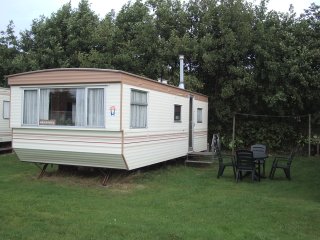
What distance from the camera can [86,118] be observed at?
10.4 m

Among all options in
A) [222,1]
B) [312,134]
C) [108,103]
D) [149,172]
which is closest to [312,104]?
[312,134]

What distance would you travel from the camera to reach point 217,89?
19094 mm

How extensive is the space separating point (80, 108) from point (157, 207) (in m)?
3.70

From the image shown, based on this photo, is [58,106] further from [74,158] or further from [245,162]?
[245,162]

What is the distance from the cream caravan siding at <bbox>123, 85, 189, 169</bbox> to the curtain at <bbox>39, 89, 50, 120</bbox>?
2.21 metres

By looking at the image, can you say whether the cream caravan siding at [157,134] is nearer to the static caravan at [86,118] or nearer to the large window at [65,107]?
→ the static caravan at [86,118]

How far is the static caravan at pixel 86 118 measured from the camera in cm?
1006

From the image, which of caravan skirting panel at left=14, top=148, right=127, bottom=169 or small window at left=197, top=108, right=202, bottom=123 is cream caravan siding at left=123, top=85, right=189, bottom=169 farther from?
small window at left=197, top=108, right=202, bottom=123

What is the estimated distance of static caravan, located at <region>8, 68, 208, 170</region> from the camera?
33.0 ft

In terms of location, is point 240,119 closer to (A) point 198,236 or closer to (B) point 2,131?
(B) point 2,131

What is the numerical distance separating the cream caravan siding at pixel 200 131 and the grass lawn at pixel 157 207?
3.43 m

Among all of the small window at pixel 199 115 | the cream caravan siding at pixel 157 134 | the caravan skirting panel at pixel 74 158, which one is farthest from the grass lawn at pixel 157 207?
the small window at pixel 199 115

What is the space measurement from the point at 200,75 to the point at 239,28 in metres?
2.81

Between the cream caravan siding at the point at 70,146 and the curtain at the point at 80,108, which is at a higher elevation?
the curtain at the point at 80,108
